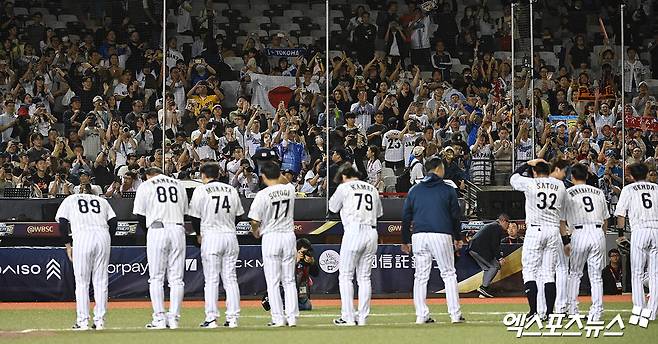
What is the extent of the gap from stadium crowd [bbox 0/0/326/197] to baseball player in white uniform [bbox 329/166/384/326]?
20.3 ft

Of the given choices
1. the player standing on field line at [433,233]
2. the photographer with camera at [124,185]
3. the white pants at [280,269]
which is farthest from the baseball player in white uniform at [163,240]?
the photographer with camera at [124,185]

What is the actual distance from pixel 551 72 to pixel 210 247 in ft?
50.5

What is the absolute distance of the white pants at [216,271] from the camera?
50.8 feet

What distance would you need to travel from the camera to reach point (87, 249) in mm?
15430

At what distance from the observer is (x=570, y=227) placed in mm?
16344

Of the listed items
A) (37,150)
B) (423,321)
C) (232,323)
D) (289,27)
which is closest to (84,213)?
(232,323)

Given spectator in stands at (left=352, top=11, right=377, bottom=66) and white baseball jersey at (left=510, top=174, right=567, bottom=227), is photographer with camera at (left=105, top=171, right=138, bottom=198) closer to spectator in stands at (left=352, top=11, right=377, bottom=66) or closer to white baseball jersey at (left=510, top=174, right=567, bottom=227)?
spectator in stands at (left=352, top=11, right=377, bottom=66)

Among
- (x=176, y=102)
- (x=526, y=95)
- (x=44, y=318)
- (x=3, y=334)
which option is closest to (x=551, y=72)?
(x=526, y=95)

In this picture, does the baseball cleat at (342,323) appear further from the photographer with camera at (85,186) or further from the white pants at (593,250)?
the photographer with camera at (85,186)

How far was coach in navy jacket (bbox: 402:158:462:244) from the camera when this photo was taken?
15.6 metres

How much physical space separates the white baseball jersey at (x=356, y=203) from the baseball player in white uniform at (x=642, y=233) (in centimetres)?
316

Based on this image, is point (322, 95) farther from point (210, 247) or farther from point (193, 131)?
point (210, 247)

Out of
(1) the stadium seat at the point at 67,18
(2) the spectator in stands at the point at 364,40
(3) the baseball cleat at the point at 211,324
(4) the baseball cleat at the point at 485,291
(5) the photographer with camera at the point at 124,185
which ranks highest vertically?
(1) the stadium seat at the point at 67,18

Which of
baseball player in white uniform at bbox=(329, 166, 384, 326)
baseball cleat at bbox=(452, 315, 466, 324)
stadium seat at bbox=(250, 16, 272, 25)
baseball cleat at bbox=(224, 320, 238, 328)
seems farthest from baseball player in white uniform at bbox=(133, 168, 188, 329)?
stadium seat at bbox=(250, 16, 272, 25)
